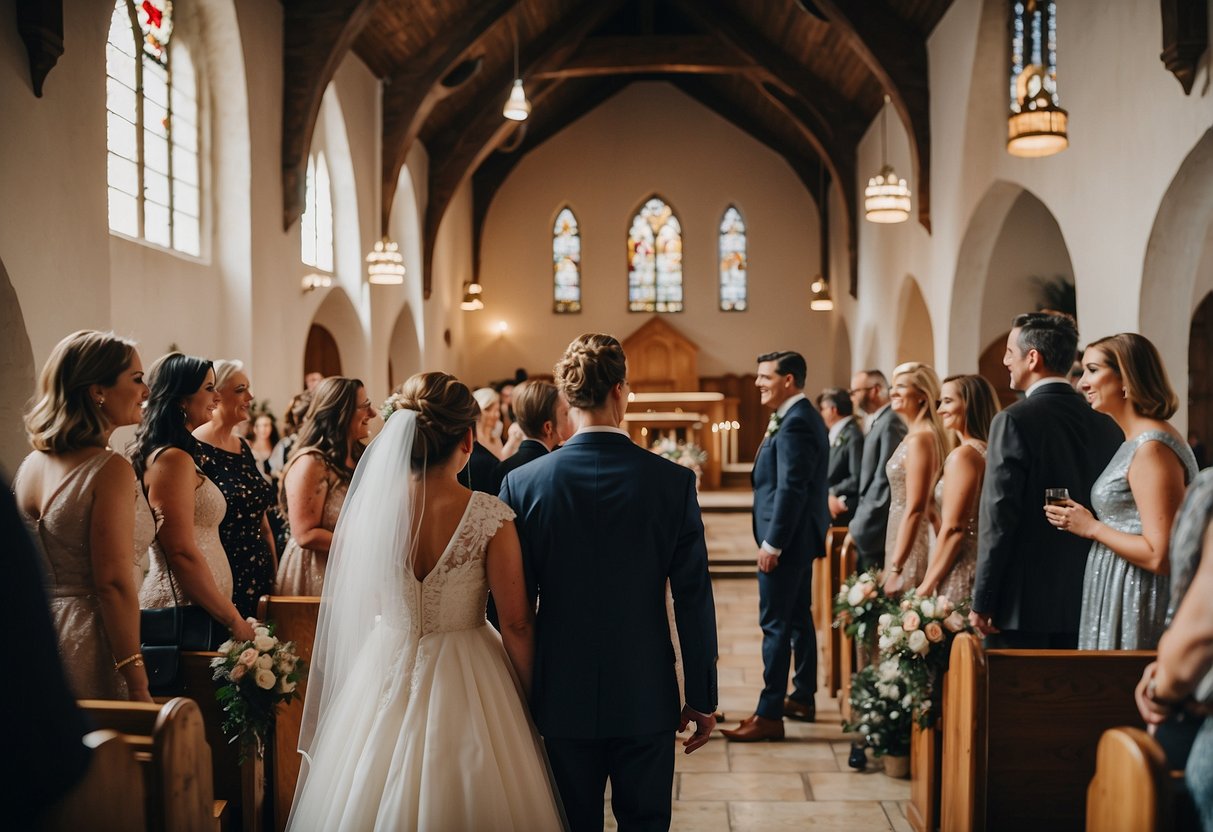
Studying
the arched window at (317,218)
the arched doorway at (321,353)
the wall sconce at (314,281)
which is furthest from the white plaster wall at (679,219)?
the wall sconce at (314,281)

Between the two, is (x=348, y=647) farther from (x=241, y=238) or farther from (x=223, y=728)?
(x=241, y=238)

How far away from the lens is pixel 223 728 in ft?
8.40

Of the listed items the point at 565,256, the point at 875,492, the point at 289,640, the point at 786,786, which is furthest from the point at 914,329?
the point at 289,640

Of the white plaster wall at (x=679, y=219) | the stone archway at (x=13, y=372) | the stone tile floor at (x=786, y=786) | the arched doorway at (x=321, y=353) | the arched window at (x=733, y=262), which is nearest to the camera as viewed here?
the stone tile floor at (x=786, y=786)

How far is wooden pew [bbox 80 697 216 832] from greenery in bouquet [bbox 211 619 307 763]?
2.22ft

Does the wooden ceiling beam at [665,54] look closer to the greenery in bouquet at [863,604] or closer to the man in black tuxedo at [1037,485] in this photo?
the greenery in bouquet at [863,604]

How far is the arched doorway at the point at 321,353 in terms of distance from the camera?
11531mm

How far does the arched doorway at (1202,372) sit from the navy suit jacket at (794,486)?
24.9ft

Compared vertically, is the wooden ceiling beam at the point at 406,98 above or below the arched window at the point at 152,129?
above

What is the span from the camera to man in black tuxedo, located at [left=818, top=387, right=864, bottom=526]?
5.72 m

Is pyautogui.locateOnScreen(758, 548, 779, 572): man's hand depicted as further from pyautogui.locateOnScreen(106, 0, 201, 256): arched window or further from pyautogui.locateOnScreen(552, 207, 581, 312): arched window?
pyautogui.locateOnScreen(552, 207, 581, 312): arched window

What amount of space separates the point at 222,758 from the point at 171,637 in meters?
0.37

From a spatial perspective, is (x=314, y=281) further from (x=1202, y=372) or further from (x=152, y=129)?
(x=1202, y=372)

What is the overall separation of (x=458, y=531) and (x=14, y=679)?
112cm
